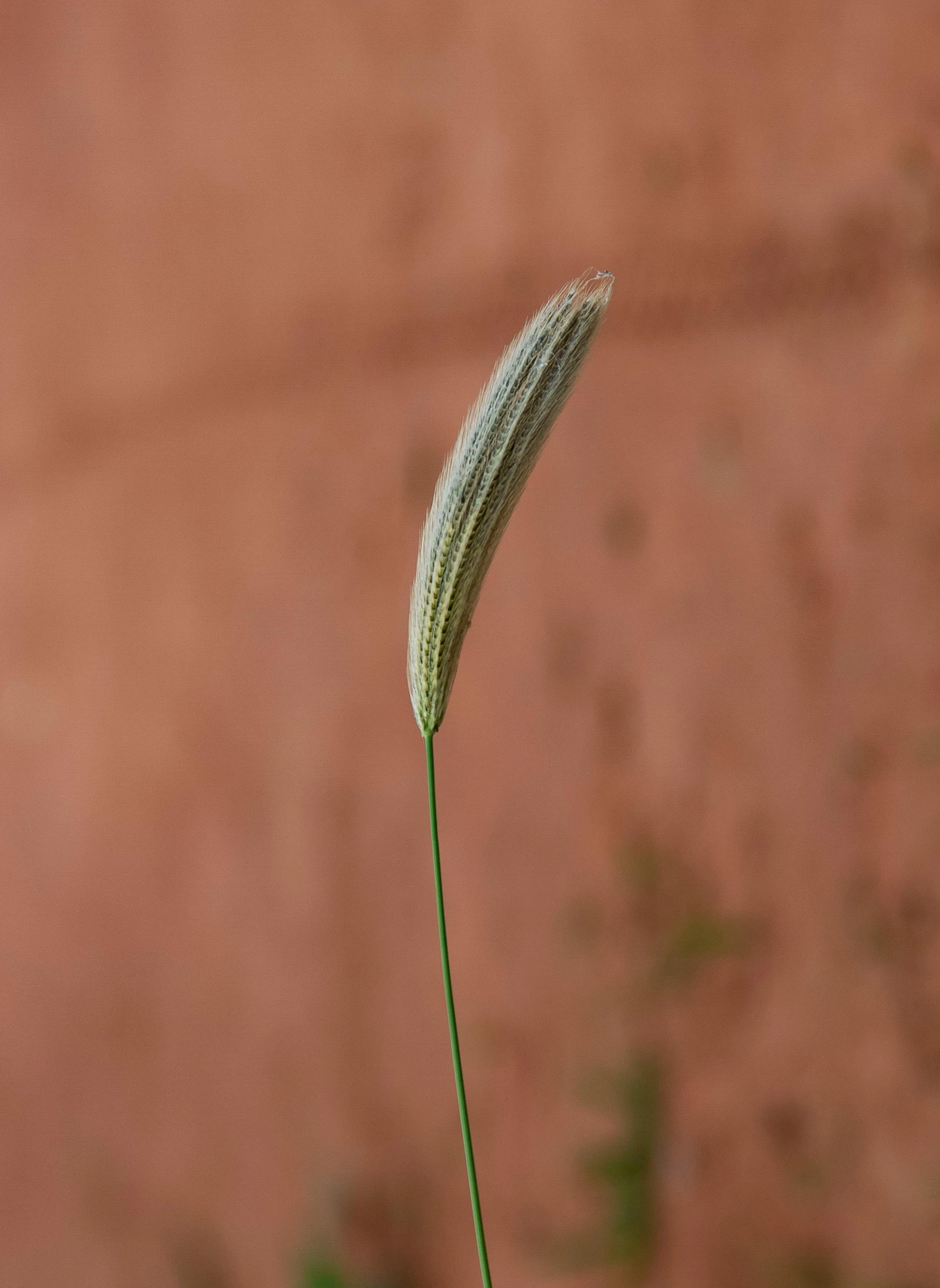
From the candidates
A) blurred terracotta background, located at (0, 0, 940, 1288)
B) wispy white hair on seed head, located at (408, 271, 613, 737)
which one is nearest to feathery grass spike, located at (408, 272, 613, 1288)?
wispy white hair on seed head, located at (408, 271, 613, 737)

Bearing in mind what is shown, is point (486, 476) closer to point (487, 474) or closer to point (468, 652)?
point (487, 474)

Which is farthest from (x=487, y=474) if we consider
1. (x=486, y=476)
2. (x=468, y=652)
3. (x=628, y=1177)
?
(x=628, y=1177)

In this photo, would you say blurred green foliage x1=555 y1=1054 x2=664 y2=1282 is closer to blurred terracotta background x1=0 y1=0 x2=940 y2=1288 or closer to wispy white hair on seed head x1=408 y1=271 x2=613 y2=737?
blurred terracotta background x1=0 y1=0 x2=940 y2=1288

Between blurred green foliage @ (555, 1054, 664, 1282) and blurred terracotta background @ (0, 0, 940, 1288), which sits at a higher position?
blurred terracotta background @ (0, 0, 940, 1288)

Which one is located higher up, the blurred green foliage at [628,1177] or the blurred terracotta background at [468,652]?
the blurred terracotta background at [468,652]

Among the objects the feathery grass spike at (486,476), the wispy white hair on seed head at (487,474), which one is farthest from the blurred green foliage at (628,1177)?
the wispy white hair on seed head at (487,474)

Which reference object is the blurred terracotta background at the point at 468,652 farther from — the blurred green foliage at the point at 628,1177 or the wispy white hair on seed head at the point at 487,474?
the wispy white hair on seed head at the point at 487,474

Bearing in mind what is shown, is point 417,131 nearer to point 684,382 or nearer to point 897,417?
point 684,382

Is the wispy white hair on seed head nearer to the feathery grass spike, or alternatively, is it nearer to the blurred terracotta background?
the feathery grass spike

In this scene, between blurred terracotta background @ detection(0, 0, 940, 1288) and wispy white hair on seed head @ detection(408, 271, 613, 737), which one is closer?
wispy white hair on seed head @ detection(408, 271, 613, 737)
